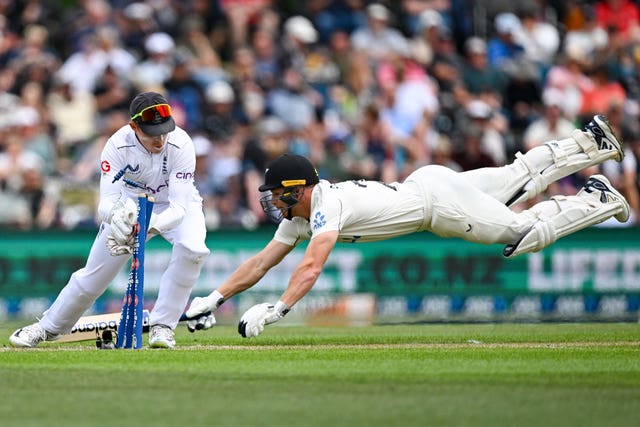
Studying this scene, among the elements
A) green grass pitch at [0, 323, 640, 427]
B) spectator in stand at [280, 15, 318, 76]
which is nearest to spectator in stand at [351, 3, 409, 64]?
spectator in stand at [280, 15, 318, 76]

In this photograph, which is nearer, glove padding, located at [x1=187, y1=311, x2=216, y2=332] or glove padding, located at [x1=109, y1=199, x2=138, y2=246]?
glove padding, located at [x1=109, y1=199, x2=138, y2=246]

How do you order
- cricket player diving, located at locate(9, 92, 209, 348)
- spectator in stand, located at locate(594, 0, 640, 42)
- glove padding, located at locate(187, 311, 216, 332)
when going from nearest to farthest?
cricket player diving, located at locate(9, 92, 209, 348) → glove padding, located at locate(187, 311, 216, 332) → spectator in stand, located at locate(594, 0, 640, 42)

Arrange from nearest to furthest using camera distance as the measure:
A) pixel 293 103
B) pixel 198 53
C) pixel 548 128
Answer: pixel 548 128
pixel 293 103
pixel 198 53

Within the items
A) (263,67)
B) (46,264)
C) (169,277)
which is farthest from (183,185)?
(263,67)

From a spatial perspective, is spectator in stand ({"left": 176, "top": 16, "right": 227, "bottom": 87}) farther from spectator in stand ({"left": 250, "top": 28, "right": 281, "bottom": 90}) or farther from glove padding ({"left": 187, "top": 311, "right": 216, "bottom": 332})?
glove padding ({"left": 187, "top": 311, "right": 216, "bottom": 332})

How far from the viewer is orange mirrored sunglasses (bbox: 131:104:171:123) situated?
10438 millimetres

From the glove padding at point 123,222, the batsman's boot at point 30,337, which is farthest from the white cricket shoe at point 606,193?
the batsman's boot at point 30,337

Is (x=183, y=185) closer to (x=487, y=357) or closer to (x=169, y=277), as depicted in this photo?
(x=169, y=277)

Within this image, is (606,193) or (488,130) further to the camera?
(488,130)

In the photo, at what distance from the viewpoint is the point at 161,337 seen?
1105cm

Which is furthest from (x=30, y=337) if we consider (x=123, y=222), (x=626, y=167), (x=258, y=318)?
(x=626, y=167)

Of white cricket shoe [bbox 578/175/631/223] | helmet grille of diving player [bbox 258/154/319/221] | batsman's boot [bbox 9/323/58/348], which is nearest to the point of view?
helmet grille of diving player [bbox 258/154/319/221]

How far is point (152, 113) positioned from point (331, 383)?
10.8ft

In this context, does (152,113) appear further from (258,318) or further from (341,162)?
(341,162)
